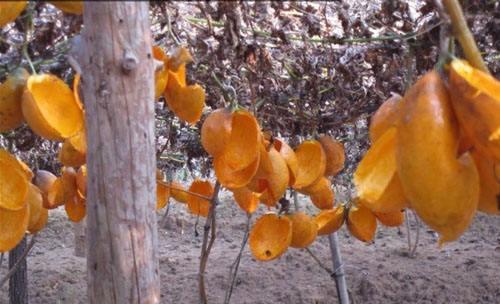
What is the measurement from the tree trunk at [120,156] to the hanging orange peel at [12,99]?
40 cm

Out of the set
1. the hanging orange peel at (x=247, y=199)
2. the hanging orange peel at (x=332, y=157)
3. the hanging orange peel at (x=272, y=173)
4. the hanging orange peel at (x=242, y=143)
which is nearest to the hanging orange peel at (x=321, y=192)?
the hanging orange peel at (x=332, y=157)

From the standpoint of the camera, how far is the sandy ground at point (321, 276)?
5.04 meters

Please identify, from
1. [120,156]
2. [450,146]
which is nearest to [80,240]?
[120,156]

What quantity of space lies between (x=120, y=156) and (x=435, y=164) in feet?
1.20

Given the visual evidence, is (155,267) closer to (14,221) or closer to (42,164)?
(14,221)

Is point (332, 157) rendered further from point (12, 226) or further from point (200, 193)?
point (12, 226)

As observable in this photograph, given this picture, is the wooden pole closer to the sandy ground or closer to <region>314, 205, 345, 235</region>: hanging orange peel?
the sandy ground

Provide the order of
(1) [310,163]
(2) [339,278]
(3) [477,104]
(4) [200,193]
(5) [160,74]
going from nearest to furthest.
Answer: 1. (3) [477,104]
2. (5) [160,74]
3. (1) [310,163]
4. (4) [200,193]
5. (2) [339,278]

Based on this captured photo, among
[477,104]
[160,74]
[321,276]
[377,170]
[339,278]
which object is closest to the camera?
[477,104]

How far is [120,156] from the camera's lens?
0.84m

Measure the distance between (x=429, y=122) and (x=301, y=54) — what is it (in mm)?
1394

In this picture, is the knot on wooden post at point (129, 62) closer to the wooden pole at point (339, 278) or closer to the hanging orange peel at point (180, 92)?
the hanging orange peel at point (180, 92)

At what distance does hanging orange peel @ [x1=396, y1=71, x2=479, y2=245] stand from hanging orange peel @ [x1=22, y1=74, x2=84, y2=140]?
62 cm

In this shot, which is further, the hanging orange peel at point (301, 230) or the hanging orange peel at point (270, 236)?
the hanging orange peel at point (301, 230)
